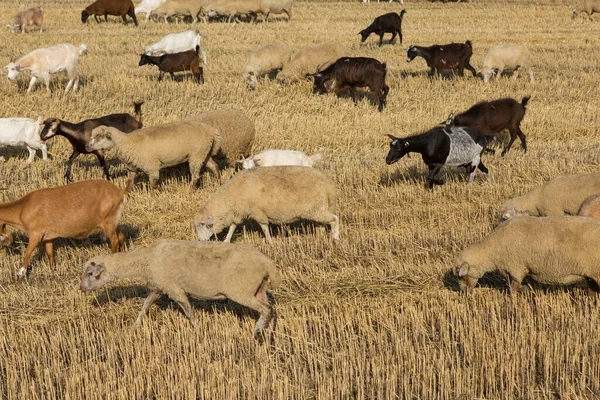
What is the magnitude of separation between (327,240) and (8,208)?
393cm

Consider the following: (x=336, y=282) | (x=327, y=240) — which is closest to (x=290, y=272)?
(x=336, y=282)

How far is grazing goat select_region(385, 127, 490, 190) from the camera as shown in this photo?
1195cm

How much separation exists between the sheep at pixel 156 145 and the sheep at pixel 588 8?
25.7 m

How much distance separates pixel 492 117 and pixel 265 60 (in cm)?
834

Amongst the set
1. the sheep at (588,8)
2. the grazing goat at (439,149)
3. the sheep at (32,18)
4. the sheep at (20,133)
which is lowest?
the sheep at (32,18)

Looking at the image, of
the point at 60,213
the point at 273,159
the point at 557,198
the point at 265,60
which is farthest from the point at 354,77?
the point at 60,213

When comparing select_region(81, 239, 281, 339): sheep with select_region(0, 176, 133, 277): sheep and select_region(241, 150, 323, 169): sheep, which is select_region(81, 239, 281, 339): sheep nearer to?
select_region(0, 176, 133, 277): sheep

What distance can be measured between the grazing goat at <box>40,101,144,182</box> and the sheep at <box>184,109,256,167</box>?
1042 mm

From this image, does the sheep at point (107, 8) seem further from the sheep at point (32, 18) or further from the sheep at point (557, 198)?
the sheep at point (557, 198)

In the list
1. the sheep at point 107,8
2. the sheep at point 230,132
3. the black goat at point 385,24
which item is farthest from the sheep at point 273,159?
the sheep at point 107,8

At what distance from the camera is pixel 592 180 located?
9789 mm

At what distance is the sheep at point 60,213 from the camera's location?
9055 mm

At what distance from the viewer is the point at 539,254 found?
7797mm

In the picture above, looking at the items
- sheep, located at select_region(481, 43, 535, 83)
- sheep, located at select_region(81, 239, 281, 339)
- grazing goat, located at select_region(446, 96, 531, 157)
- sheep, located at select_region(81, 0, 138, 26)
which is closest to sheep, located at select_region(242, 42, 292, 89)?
sheep, located at select_region(481, 43, 535, 83)
